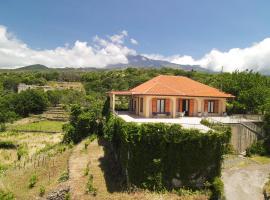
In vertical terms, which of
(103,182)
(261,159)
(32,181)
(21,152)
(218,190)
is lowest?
(21,152)

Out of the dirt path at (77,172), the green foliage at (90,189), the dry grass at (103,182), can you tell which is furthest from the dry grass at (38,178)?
the green foliage at (90,189)

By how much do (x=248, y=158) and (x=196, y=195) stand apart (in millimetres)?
8914

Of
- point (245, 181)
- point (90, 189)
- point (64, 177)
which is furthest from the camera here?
point (64, 177)

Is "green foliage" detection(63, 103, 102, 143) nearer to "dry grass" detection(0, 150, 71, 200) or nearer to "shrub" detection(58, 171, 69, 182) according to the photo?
"dry grass" detection(0, 150, 71, 200)

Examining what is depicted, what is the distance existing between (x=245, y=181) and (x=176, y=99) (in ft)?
36.5

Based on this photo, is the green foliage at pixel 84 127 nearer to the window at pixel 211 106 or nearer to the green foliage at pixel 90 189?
the window at pixel 211 106

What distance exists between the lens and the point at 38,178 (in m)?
25.8

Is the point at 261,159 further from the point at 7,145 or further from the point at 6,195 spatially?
the point at 7,145

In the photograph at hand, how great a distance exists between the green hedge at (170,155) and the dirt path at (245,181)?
5.84 ft

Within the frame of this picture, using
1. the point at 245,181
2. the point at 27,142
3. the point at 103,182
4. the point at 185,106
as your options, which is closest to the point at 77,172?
the point at 103,182

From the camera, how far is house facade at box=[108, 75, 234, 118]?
93.6 feet

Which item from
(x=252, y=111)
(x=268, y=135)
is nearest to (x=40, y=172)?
(x=268, y=135)

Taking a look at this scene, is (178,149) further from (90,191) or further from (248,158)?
(248,158)

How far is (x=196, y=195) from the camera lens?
18.4 meters
